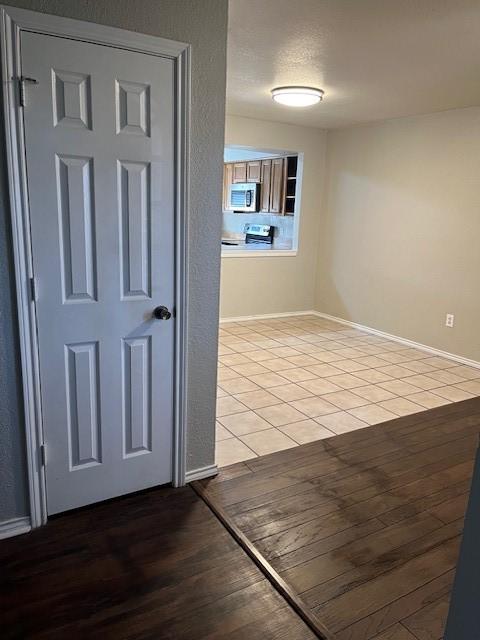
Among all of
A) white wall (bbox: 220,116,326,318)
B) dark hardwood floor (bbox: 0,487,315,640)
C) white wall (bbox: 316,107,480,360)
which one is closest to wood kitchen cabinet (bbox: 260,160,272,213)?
white wall (bbox: 220,116,326,318)

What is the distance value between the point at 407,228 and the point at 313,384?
7.24ft

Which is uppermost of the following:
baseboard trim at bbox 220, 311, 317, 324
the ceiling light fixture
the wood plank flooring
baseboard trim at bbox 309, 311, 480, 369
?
the ceiling light fixture

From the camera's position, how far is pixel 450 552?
206cm

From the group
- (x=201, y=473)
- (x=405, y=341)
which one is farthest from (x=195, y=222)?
(x=405, y=341)

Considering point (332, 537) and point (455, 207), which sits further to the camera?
point (455, 207)

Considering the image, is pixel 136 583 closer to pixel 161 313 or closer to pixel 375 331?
pixel 161 313

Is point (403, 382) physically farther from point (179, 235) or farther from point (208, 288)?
point (179, 235)

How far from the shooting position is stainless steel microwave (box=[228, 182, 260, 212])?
7125 millimetres

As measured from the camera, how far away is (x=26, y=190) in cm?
184

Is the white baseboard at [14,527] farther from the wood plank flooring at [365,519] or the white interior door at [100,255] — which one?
the wood plank flooring at [365,519]

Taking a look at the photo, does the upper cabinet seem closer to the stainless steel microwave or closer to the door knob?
the stainless steel microwave

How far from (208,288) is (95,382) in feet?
2.24

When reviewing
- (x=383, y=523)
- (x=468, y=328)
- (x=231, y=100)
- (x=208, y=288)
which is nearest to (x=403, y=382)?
(x=468, y=328)

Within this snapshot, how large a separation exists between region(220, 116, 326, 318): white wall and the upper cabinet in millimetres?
437
